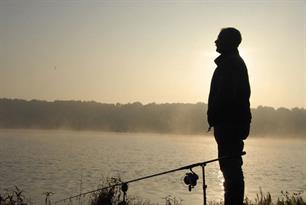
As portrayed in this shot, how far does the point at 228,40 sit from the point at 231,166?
1.62 meters

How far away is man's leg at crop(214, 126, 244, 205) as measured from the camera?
579 centimetres

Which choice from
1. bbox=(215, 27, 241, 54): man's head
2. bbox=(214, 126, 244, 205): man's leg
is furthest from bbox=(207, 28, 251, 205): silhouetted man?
bbox=(215, 27, 241, 54): man's head

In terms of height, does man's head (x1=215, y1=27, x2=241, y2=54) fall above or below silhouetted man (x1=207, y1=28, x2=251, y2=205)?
above

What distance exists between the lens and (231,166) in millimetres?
5820

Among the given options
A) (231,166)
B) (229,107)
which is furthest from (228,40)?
(231,166)

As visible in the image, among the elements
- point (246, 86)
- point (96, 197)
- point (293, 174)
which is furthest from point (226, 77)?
point (293, 174)

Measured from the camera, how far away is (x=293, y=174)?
39375mm

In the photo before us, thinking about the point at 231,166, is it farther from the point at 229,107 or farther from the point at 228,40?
the point at 228,40

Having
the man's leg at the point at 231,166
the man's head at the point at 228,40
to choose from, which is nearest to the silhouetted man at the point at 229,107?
the man's leg at the point at 231,166

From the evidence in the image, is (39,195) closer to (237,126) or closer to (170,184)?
(170,184)

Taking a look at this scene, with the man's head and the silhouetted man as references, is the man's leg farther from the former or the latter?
the man's head

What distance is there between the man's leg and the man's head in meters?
1.03

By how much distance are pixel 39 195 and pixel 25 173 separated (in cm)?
1074

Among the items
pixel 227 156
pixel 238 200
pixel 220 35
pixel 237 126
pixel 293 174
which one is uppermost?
pixel 220 35
